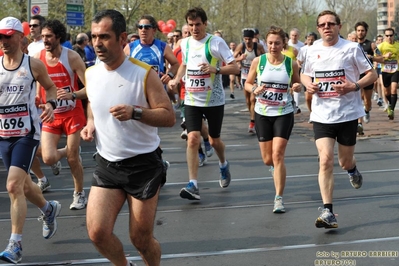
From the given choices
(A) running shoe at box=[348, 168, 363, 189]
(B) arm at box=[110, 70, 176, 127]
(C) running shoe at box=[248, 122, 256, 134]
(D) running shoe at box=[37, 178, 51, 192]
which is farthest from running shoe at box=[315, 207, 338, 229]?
(C) running shoe at box=[248, 122, 256, 134]

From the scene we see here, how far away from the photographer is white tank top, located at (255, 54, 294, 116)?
340 inches

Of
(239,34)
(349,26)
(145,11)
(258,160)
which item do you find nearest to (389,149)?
(258,160)

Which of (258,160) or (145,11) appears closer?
(258,160)

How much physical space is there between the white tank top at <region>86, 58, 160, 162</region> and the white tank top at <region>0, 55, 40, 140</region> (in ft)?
5.77

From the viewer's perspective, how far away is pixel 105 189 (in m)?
5.45

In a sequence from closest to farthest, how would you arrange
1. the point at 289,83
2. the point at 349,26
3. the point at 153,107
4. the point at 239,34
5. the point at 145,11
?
the point at 153,107
the point at 289,83
the point at 145,11
the point at 239,34
the point at 349,26

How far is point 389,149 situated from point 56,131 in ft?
20.8

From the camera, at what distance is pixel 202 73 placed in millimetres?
9742

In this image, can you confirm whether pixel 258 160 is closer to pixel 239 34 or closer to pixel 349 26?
pixel 239 34

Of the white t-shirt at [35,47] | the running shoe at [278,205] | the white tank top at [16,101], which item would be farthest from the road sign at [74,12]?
the white tank top at [16,101]

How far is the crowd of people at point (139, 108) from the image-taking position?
17.6 feet

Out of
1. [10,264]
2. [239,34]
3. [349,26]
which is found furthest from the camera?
[349,26]

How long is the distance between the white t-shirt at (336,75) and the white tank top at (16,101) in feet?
9.32

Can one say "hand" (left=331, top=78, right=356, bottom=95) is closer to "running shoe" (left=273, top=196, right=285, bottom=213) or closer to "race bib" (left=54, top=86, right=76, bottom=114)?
"running shoe" (left=273, top=196, right=285, bottom=213)
